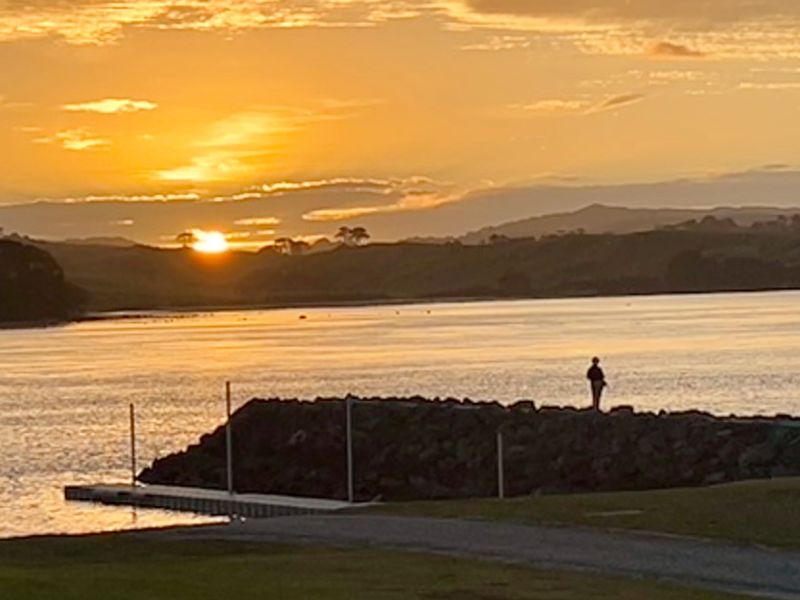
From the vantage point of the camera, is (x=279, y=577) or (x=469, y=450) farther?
(x=469, y=450)

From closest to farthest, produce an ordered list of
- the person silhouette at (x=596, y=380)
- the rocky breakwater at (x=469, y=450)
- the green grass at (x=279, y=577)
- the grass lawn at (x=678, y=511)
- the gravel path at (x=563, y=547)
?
1. the green grass at (x=279, y=577)
2. the gravel path at (x=563, y=547)
3. the grass lawn at (x=678, y=511)
4. the rocky breakwater at (x=469, y=450)
5. the person silhouette at (x=596, y=380)

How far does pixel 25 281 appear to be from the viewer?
185 m

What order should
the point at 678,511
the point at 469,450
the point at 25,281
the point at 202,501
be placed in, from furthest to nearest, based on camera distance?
1. the point at 25,281
2. the point at 469,450
3. the point at 202,501
4. the point at 678,511

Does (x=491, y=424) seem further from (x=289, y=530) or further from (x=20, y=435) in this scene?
(x=20, y=435)

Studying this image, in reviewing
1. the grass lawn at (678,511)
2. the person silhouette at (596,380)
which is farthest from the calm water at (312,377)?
the grass lawn at (678,511)

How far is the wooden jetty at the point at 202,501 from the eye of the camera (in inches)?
1297

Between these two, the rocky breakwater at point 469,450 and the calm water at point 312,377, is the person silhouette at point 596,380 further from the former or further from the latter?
the calm water at point 312,377

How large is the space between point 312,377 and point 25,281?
3750 inches

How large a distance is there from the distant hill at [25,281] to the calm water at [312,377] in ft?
35.8

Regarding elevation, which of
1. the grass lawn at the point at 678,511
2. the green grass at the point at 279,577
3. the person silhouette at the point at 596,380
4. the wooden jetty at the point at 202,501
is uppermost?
the person silhouette at the point at 596,380

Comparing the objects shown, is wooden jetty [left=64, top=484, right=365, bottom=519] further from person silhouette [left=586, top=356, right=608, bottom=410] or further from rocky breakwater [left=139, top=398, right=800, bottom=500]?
person silhouette [left=586, top=356, right=608, bottom=410]

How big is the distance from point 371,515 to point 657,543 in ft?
13.3

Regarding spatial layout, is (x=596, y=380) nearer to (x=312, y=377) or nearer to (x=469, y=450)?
(x=469, y=450)

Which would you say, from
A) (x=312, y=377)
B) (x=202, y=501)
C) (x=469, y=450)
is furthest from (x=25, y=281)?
(x=202, y=501)
